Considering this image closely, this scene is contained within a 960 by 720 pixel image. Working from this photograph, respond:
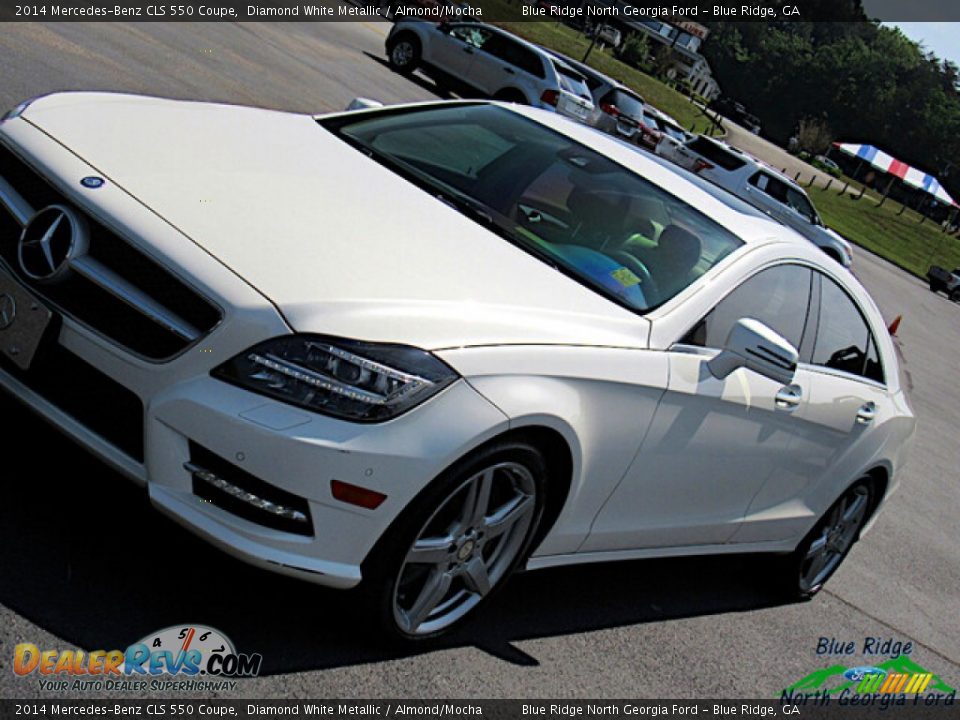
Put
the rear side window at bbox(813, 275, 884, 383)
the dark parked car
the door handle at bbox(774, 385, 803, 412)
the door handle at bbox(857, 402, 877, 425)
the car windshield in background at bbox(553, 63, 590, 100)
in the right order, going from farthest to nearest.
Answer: the dark parked car → the car windshield in background at bbox(553, 63, 590, 100) → the door handle at bbox(857, 402, 877, 425) → the rear side window at bbox(813, 275, 884, 383) → the door handle at bbox(774, 385, 803, 412)

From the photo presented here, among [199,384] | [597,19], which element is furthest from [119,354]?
[597,19]

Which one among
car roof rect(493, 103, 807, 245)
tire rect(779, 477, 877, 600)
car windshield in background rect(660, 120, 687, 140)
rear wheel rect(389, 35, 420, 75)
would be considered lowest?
rear wheel rect(389, 35, 420, 75)

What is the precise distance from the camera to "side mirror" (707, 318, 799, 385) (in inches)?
173

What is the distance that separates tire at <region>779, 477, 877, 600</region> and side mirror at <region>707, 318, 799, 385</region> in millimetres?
1561

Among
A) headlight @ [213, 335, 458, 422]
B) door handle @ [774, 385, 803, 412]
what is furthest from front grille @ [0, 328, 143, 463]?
door handle @ [774, 385, 803, 412]

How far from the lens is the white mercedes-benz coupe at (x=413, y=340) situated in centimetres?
337

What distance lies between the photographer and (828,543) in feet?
19.7

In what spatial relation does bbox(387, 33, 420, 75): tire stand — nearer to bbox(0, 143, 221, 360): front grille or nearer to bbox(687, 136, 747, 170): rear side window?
bbox(687, 136, 747, 170): rear side window

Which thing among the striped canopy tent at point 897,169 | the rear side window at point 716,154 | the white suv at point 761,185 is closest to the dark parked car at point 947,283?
the white suv at point 761,185

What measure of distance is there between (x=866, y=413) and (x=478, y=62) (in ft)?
72.1

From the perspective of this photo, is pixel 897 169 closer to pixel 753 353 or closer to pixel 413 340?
pixel 753 353

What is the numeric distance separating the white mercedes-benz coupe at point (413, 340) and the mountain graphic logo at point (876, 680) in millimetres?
624

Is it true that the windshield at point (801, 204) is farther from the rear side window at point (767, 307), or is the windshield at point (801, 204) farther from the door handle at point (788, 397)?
the door handle at point (788, 397)

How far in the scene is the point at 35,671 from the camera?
3.18m
